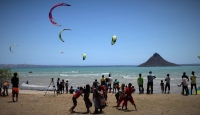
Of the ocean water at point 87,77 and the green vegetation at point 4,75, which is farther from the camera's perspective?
the ocean water at point 87,77

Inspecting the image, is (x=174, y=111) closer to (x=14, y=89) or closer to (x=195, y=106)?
(x=195, y=106)

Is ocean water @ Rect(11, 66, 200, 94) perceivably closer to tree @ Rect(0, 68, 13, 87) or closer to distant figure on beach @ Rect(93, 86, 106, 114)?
tree @ Rect(0, 68, 13, 87)

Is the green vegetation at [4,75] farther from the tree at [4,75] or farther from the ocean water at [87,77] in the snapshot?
the ocean water at [87,77]

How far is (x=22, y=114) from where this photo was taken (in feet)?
27.1

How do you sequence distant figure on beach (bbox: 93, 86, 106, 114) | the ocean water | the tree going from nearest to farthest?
distant figure on beach (bbox: 93, 86, 106, 114)
the tree
the ocean water

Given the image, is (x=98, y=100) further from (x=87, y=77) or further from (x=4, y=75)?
(x=87, y=77)

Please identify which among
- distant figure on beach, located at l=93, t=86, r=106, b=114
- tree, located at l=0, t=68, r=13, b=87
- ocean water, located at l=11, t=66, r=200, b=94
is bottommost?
ocean water, located at l=11, t=66, r=200, b=94

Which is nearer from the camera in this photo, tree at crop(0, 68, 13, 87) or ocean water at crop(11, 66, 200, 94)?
tree at crop(0, 68, 13, 87)

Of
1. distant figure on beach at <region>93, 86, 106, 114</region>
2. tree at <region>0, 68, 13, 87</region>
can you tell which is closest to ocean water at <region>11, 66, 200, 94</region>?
tree at <region>0, 68, 13, 87</region>

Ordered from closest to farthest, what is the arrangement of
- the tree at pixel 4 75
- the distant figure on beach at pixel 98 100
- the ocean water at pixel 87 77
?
the distant figure on beach at pixel 98 100 < the tree at pixel 4 75 < the ocean water at pixel 87 77

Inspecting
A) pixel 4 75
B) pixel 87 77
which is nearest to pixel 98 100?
pixel 4 75

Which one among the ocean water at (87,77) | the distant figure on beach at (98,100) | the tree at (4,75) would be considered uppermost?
the tree at (4,75)

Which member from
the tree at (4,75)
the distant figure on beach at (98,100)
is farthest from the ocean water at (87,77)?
the distant figure on beach at (98,100)

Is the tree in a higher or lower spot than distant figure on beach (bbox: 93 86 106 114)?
higher
